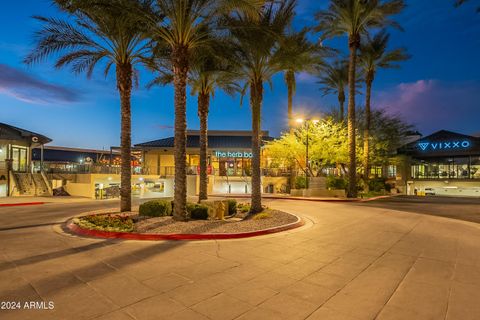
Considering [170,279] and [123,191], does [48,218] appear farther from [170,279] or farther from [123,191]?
[170,279]

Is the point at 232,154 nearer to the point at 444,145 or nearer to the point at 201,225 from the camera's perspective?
the point at 444,145

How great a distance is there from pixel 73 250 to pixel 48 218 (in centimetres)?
788

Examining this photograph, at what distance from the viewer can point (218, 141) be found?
49.0 m

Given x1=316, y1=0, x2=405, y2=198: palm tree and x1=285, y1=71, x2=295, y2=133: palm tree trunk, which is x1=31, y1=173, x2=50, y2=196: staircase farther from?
x1=316, y1=0, x2=405, y2=198: palm tree

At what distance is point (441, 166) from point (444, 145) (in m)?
4.22

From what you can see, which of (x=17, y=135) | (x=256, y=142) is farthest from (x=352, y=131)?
(x=17, y=135)

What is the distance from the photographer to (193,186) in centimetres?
3319

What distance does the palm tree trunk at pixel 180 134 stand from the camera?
12.1 m

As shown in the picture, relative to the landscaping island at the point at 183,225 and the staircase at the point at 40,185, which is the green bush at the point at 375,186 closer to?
the landscaping island at the point at 183,225

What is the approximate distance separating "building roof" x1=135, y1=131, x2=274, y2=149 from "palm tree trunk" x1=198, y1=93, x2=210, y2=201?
26189 millimetres

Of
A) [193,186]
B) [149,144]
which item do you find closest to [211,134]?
[149,144]

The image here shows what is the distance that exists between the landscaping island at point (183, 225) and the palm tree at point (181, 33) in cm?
117

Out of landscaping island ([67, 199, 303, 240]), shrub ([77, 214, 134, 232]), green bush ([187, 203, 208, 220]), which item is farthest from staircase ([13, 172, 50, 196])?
green bush ([187, 203, 208, 220])

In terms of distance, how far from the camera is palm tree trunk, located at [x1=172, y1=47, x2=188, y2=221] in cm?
1215
